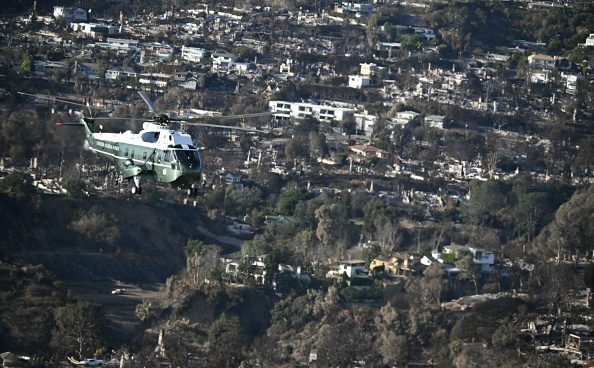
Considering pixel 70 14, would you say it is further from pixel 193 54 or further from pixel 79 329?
pixel 79 329

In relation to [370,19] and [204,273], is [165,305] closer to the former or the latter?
[204,273]

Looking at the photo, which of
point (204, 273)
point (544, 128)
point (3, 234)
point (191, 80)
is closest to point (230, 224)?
point (204, 273)

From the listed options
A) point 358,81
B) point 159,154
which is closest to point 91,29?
point 358,81

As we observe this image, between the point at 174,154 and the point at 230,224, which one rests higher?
the point at 174,154

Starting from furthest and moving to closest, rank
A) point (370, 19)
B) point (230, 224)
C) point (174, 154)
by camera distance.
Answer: point (370, 19) → point (230, 224) → point (174, 154)

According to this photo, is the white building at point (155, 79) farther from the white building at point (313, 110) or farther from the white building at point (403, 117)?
the white building at point (403, 117)

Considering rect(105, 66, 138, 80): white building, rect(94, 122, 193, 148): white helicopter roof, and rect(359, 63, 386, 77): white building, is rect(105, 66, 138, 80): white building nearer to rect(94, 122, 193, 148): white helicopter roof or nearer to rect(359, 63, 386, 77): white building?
rect(359, 63, 386, 77): white building

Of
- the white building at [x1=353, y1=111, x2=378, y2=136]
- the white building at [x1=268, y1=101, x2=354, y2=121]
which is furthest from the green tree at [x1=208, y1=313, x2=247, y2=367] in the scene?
the white building at [x1=268, y1=101, x2=354, y2=121]
